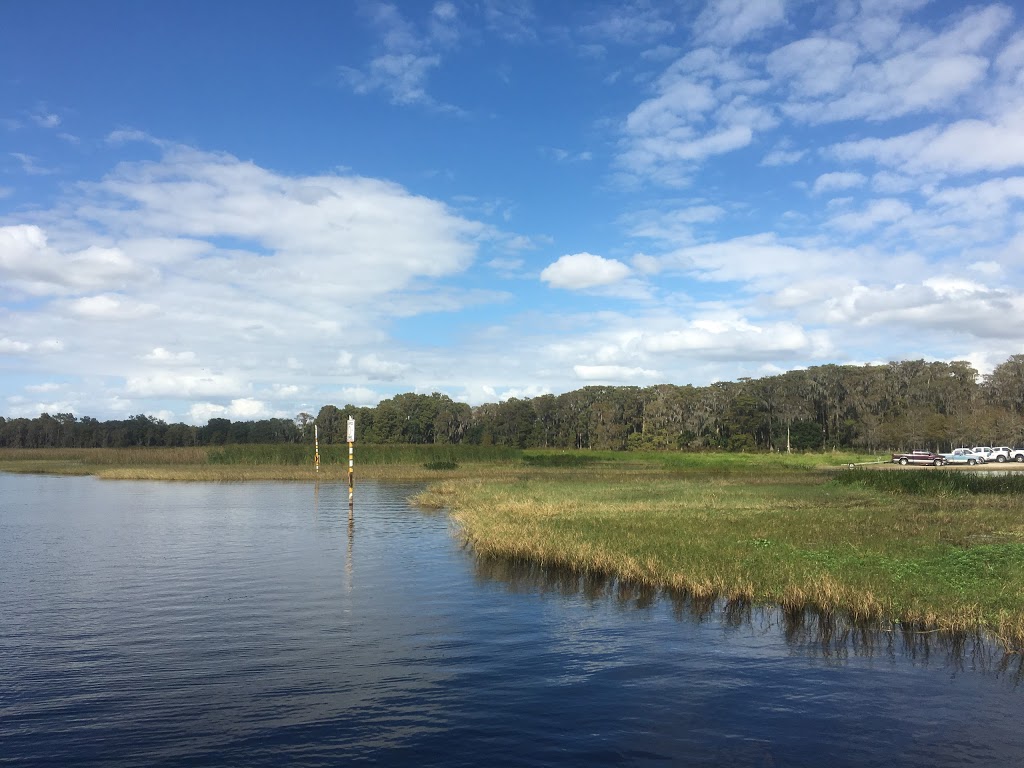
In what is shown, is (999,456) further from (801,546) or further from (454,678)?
Result: (454,678)

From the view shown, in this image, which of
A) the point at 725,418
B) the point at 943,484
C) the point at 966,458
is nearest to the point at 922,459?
the point at 966,458

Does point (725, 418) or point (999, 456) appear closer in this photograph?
point (999, 456)

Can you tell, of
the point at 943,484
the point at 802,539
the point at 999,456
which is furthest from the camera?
the point at 999,456

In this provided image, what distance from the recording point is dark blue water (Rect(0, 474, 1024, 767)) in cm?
930

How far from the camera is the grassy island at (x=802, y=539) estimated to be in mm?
14766

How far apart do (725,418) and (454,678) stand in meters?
121

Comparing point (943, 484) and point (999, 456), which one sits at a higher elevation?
point (943, 484)

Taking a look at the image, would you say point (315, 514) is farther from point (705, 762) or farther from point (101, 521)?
point (705, 762)

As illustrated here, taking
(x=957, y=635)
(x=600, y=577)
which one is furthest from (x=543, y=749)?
(x=600, y=577)

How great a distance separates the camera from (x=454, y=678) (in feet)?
39.3

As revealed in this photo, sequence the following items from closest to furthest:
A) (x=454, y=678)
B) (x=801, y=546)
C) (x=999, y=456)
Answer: (x=454, y=678) → (x=801, y=546) → (x=999, y=456)

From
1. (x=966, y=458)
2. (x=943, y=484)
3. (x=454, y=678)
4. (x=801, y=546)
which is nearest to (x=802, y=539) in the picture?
(x=801, y=546)

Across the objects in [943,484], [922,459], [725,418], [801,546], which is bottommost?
[801,546]

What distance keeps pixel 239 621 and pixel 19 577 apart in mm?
9271
